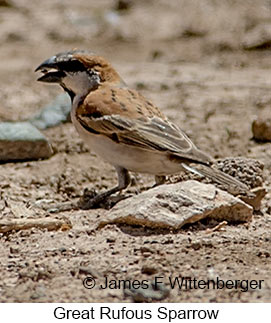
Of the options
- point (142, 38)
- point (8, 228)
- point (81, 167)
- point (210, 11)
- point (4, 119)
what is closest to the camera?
point (8, 228)

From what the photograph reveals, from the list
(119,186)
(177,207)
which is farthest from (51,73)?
(177,207)

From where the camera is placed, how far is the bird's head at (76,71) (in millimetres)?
7539

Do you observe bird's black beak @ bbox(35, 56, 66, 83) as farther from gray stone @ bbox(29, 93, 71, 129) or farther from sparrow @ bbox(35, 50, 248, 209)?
gray stone @ bbox(29, 93, 71, 129)

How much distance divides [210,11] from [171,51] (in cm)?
219

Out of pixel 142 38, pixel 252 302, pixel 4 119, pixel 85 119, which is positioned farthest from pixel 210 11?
pixel 252 302

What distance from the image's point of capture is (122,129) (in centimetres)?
703

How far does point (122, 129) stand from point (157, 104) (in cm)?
295

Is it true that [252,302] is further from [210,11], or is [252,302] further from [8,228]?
[210,11]

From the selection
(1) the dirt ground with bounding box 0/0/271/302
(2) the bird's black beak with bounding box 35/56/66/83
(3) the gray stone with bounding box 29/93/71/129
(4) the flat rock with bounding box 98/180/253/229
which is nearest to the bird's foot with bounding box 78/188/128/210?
(1) the dirt ground with bounding box 0/0/271/302

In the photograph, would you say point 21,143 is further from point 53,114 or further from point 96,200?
point 96,200

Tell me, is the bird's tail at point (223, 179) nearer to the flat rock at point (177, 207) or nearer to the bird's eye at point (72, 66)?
the flat rock at point (177, 207)

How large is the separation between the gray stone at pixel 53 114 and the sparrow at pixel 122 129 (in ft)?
4.70

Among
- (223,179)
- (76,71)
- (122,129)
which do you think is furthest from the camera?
(76,71)

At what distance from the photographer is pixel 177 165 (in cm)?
691
